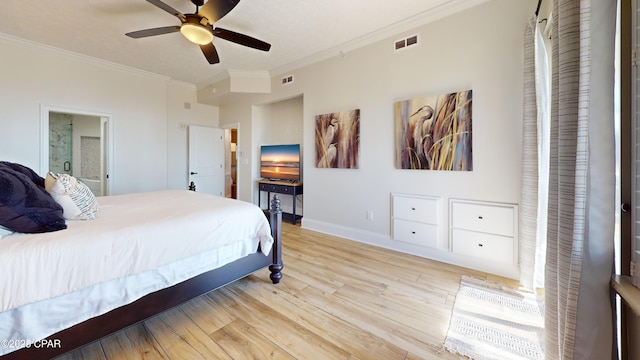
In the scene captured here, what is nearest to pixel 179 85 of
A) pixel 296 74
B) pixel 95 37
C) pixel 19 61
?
pixel 95 37

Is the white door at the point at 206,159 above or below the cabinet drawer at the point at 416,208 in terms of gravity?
above

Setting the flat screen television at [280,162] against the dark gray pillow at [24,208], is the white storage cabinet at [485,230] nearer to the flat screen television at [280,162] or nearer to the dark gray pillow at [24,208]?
the flat screen television at [280,162]

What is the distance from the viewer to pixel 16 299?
112cm

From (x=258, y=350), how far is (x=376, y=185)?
2479mm

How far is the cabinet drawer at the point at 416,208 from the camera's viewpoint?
2.96 metres

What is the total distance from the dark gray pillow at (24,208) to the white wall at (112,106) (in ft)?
11.2

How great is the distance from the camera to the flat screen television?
15.4 ft

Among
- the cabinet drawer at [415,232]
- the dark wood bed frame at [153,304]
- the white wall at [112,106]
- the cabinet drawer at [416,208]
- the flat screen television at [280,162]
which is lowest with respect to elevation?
the dark wood bed frame at [153,304]

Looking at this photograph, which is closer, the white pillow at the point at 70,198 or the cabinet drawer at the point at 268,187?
the white pillow at the point at 70,198

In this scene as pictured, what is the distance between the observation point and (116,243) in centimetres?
143

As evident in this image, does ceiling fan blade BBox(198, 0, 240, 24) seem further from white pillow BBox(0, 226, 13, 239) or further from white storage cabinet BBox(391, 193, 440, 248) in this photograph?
white storage cabinet BBox(391, 193, 440, 248)

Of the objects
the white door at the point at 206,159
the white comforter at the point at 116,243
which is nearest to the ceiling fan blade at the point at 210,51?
the white comforter at the point at 116,243

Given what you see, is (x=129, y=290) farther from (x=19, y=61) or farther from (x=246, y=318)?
(x=19, y=61)

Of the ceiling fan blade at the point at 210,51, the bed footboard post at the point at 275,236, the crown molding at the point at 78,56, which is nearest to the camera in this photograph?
the bed footboard post at the point at 275,236
